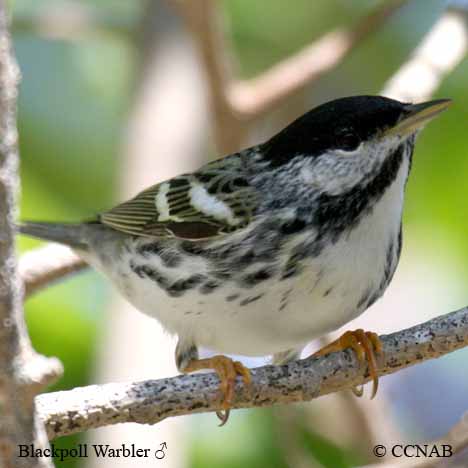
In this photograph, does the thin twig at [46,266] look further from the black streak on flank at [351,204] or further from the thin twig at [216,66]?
the black streak on flank at [351,204]

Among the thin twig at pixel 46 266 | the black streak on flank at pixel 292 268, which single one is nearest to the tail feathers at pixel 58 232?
the thin twig at pixel 46 266

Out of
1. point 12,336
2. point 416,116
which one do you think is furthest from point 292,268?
point 12,336

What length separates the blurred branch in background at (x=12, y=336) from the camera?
1.88 m

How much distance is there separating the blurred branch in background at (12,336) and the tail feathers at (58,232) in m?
2.22

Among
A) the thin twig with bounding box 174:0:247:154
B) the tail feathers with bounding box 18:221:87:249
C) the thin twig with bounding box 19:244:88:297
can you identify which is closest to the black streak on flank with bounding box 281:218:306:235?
the thin twig with bounding box 19:244:88:297

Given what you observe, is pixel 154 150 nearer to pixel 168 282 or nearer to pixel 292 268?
pixel 168 282

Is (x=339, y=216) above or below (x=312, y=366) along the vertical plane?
above

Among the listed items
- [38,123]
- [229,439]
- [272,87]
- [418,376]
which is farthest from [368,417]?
[38,123]

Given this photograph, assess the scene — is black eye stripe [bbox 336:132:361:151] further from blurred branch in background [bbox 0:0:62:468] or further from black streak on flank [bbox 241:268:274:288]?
blurred branch in background [bbox 0:0:62:468]

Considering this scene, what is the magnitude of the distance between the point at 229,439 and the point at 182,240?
→ 1.10 meters

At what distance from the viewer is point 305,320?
133 inches

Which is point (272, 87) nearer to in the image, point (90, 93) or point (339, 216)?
point (339, 216)

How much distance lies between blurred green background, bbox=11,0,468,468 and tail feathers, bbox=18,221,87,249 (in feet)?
1.15

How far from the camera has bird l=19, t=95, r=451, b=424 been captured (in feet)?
10.8
